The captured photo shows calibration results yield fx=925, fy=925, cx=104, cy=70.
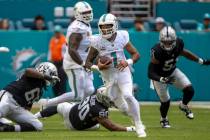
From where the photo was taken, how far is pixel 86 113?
13.5m

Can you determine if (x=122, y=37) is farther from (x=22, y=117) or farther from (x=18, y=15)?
(x=18, y=15)

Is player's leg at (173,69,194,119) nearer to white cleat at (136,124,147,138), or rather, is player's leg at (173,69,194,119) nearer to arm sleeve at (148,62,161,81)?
arm sleeve at (148,62,161,81)

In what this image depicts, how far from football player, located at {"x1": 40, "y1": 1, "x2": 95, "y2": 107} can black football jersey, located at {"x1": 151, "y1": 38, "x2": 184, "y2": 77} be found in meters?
1.23

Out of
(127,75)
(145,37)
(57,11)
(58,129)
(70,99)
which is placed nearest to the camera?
(127,75)

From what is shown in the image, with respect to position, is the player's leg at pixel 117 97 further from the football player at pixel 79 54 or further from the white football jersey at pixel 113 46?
the football player at pixel 79 54

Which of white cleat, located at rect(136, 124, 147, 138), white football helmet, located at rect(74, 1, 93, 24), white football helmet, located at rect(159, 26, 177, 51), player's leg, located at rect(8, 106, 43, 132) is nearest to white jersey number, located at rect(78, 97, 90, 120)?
player's leg, located at rect(8, 106, 43, 132)

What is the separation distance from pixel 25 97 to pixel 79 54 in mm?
1869

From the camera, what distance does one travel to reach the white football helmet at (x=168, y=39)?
14.4 m

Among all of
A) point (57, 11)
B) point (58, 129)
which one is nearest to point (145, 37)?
point (57, 11)

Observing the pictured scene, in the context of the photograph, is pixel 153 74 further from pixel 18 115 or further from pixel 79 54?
pixel 18 115

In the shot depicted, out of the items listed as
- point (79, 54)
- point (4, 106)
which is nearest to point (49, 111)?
point (4, 106)

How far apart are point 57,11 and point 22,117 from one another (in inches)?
423

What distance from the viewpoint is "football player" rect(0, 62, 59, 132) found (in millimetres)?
13688

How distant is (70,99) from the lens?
1511cm
